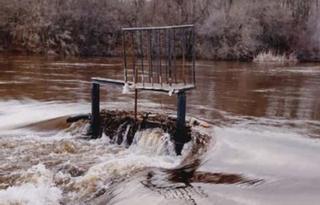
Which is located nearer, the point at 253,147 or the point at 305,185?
the point at 305,185

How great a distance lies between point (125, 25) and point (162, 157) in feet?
98.5

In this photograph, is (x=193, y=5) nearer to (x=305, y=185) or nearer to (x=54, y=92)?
(x=54, y=92)

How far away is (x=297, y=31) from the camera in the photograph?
34281 millimetres

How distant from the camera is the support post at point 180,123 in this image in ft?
24.5

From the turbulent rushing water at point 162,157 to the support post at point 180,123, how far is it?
166 mm

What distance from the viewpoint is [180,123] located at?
7.57 m

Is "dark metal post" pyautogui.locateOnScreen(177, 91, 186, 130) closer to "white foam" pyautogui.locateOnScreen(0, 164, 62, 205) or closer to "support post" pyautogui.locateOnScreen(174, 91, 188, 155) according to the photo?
"support post" pyautogui.locateOnScreen(174, 91, 188, 155)

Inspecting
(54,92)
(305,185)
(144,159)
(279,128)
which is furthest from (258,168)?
(54,92)

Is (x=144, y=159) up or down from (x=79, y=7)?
down

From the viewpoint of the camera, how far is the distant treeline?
33.1 metres

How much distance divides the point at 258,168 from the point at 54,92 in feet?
28.2

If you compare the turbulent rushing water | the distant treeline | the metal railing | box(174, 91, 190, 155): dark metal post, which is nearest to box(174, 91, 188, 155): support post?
box(174, 91, 190, 155): dark metal post

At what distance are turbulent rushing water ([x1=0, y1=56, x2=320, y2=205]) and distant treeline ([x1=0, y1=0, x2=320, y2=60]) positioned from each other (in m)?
20.8

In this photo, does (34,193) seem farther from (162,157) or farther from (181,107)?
(181,107)
